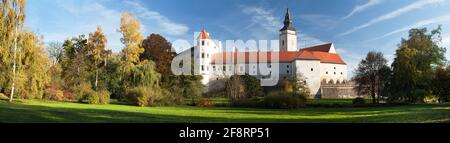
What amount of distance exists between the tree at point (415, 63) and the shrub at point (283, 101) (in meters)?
7.22

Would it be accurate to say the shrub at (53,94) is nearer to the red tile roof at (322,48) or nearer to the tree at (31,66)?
the tree at (31,66)

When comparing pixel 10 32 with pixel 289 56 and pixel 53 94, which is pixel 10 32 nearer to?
pixel 53 94

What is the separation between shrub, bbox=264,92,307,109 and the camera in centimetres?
2286

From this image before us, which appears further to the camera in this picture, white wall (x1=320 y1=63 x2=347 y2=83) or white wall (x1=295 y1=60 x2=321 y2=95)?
white wall (x1=320 y1=63 x2=347 y2=83)

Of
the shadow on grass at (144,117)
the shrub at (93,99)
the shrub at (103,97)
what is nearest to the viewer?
the shadow on grass at (144,117)

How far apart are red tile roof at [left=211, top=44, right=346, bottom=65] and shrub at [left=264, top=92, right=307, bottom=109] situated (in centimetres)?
2355

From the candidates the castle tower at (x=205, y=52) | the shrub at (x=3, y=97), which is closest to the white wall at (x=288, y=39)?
the castle tower at (x=205, y=52)

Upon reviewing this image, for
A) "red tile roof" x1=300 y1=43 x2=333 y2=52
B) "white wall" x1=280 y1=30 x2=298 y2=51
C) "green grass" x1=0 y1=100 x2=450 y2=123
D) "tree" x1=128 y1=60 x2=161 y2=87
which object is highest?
"white wall" x1=280 y1=30 x2=298 y2=51

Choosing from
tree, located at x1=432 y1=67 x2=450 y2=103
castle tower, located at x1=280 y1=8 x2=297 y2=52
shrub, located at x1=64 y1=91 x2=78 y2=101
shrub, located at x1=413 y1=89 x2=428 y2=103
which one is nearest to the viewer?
tree, located at x1=432 y1=67 x2=450 y2=103

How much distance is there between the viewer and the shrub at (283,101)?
22859mm

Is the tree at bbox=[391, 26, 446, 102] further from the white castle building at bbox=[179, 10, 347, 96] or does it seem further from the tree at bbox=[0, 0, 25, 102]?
the tree at bbox=[0, 0, 25, 102]

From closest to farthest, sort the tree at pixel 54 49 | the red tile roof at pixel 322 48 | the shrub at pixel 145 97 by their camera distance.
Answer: the shrub at pixel 145 97, the tree at pixel 54 49, the red tile roof at pixel 322 48

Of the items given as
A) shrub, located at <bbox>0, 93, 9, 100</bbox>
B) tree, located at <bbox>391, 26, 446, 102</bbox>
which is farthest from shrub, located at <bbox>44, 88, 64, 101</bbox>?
tree, located at <bbox>391, 26, 446, 102</bbox>
